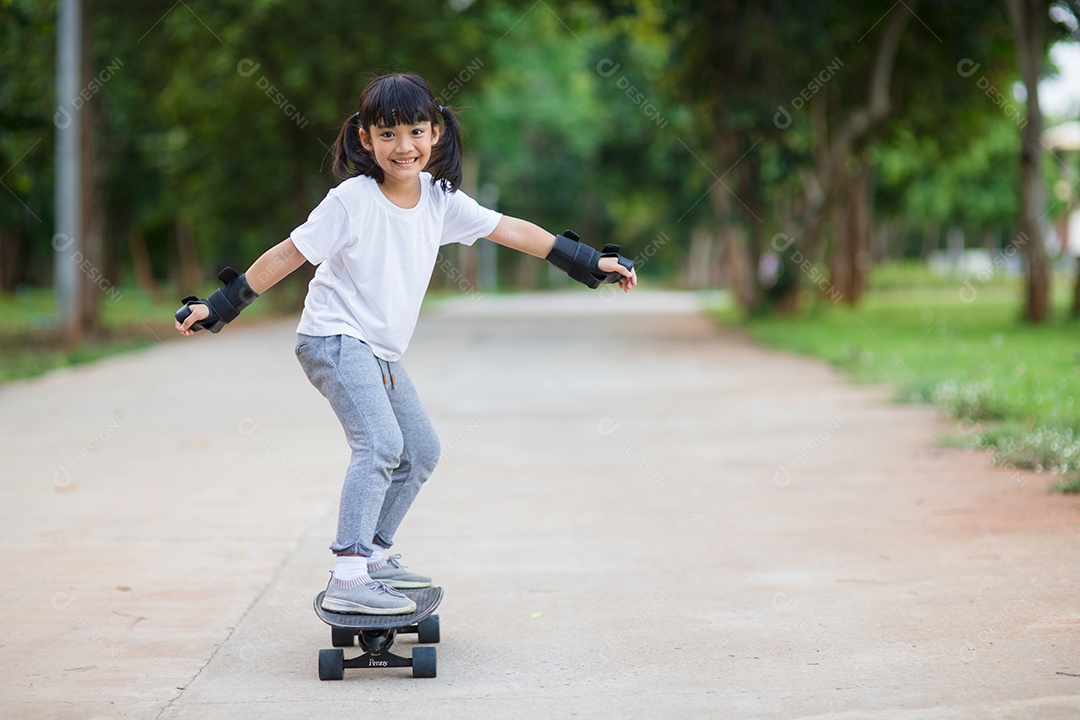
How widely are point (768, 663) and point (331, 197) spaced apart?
1.89 m

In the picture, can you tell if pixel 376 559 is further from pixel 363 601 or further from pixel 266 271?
pixel 266 271

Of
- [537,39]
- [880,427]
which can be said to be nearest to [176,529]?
[880,427]

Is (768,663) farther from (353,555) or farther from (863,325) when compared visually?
(863,325)

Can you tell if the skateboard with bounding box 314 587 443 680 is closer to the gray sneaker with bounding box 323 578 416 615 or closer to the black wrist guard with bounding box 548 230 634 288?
the gray sneaker with bounding box 323 578 416 615

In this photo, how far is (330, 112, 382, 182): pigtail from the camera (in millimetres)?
3928

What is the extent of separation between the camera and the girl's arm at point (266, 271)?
383cm

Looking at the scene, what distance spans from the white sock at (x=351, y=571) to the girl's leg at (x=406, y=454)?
0.65 feet

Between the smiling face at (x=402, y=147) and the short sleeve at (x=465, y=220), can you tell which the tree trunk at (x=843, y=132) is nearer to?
the short sleeve at (x=465, y=220)

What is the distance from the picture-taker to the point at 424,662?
3.75 meters

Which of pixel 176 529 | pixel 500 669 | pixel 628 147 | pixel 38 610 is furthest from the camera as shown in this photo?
pixel 628 147

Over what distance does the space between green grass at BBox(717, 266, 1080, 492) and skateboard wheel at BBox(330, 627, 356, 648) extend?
391 cm

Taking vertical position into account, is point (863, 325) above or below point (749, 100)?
below

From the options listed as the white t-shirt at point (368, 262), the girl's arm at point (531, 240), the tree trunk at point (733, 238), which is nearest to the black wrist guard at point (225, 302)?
the white t-shirt at point (368, 262)

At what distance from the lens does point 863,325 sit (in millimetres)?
20828
